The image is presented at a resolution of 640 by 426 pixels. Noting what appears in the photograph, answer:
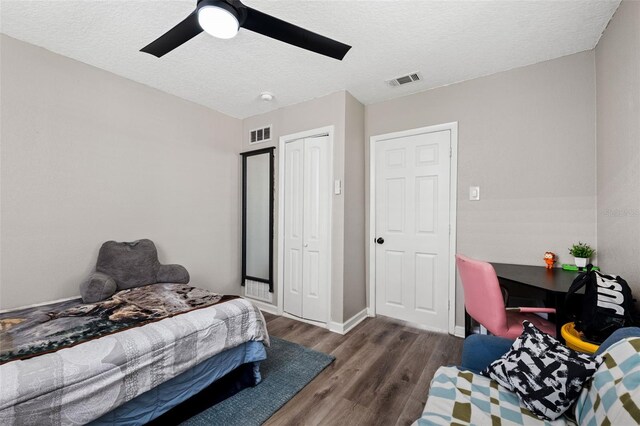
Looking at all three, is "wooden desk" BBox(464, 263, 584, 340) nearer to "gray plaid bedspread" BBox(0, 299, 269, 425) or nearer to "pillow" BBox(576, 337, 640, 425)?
"pillow" BBox(576, 337, 640, 425)

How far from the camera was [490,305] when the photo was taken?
1.82 m

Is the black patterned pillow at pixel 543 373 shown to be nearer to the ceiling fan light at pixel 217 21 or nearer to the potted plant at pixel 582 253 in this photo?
the potted plant at pixel 582 253

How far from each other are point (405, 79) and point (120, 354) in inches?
121

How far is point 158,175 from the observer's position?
299 centimetres

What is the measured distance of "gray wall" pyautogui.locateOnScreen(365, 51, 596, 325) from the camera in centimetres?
228

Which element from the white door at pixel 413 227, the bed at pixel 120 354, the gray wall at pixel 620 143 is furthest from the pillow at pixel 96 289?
the gray wall at pixel 620 143

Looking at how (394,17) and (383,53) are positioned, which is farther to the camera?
(383,53)

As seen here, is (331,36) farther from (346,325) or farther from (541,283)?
(346,325)

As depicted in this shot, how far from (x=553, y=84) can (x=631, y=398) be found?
250 centimetres

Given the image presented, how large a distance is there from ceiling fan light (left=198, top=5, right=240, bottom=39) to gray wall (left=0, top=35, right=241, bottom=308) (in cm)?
186

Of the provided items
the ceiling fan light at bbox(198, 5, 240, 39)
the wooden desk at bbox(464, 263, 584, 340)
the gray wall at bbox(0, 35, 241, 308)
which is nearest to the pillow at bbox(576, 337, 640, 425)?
the wooden desk at bbox(464, 263, 584, 340)

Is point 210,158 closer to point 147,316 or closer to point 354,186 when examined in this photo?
point 354,186

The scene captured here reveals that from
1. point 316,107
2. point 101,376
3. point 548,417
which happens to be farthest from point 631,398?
point 316,107

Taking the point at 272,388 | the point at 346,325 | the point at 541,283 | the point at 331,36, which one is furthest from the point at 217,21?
the point at 346,325
